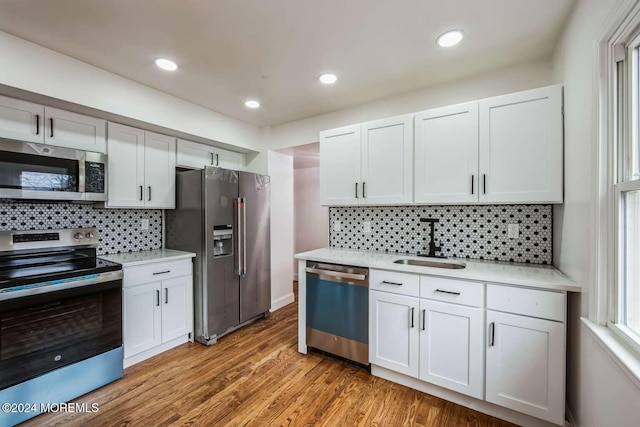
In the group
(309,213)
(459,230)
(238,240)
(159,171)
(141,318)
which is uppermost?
(159,171)

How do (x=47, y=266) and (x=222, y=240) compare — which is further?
(x=222, y=240)

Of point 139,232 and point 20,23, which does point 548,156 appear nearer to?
point 20,23

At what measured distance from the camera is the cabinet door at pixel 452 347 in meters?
1.79

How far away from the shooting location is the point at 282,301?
3.94 meters

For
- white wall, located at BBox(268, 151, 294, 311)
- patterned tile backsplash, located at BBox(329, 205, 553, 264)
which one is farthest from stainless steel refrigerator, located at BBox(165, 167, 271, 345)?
patterned tile backsplash, located at BBox(329, 205, 553, 264)

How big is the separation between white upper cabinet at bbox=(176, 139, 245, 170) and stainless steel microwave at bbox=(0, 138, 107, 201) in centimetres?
79

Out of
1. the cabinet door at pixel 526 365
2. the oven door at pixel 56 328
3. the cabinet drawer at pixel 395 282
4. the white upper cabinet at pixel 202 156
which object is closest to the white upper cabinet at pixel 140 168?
the white upper cabinet at pixel 202 156

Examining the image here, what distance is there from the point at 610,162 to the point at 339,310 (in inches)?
76.2

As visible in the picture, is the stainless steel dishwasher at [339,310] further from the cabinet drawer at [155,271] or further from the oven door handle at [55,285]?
the oven door handle at [55,285]

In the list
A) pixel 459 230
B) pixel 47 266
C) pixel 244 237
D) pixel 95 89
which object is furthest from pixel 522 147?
pixel 47 266

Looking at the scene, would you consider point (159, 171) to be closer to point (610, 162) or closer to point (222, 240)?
point (222, 240)

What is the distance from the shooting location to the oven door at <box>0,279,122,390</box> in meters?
1.72

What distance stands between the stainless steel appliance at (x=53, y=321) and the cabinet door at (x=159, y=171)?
0.77m

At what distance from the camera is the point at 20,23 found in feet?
5.65
